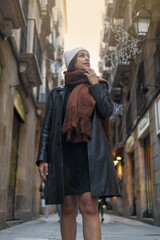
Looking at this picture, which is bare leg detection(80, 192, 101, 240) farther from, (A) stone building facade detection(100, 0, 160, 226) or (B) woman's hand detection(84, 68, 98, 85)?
(A) stone building facade detection(100, 0, 160, 226)

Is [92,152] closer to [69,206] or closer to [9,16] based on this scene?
[69,206]

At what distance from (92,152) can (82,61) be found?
34.7 inches

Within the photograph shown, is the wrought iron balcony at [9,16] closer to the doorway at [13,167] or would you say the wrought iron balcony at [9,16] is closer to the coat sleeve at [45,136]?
the doorway at [13,167]

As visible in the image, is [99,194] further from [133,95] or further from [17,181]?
[133,95]

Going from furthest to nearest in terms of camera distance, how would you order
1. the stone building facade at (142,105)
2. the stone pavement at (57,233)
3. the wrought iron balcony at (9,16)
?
the stone building facade at (142,105) < the wrought iron balcony at (9,16) < the stone pavement at (57,233)

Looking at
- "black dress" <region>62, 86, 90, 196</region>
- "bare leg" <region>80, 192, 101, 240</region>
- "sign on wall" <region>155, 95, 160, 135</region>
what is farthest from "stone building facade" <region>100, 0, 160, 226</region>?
"bare leg" <region>80, 192, 101, 240</region>

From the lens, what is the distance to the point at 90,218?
241cm

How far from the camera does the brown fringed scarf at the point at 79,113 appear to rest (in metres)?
2.57

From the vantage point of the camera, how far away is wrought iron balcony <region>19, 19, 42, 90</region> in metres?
10.0

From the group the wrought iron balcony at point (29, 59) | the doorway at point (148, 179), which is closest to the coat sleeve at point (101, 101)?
the wrought iron balcony at point (29, 59)

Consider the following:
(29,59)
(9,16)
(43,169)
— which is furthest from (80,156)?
(29,59)

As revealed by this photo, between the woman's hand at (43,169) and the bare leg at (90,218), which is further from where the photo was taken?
the woman's hand at (43,169)

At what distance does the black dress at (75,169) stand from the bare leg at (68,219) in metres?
0.08

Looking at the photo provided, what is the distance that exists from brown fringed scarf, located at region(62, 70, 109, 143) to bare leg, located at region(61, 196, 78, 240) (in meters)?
0.50
